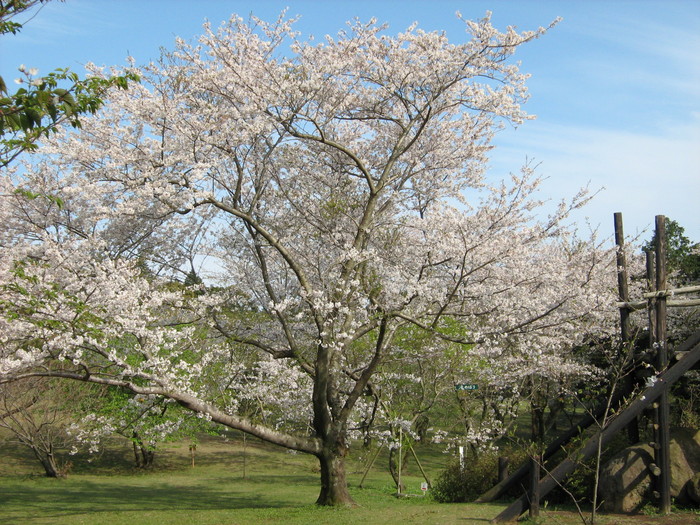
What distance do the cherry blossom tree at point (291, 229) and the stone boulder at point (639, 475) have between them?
90.0 inches

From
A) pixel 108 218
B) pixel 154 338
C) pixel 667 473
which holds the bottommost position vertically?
pixel 667 473

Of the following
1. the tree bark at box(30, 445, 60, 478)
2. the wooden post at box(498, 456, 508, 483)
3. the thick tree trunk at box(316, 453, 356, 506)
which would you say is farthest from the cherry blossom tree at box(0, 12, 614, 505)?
the tree bark at box(30, 445, 60, 478)

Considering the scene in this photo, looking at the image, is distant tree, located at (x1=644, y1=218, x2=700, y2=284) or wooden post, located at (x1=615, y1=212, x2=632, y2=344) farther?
distant tree, located at (x1=644, y1=218, x2=700, y2=284)

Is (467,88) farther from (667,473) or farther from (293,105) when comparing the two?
(667,473)

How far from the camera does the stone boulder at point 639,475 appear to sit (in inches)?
368

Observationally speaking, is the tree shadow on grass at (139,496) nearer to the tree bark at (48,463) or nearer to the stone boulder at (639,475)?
the tree bark at (48,463)

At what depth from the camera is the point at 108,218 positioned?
1038 cm

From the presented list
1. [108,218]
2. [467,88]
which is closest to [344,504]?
[108,218]

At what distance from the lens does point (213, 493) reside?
18.4 m

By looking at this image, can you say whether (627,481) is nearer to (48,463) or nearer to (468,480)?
(468,480)

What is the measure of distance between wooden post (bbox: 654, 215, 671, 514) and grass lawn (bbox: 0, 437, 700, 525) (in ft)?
1.57

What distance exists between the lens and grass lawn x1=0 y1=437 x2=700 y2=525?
35.1ft

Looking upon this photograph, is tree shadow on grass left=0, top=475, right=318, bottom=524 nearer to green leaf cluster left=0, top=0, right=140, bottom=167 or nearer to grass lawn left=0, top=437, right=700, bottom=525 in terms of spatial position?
grass lawn left=0, top=437, right=700, bottom=525

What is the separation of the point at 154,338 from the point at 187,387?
1.09 metres
